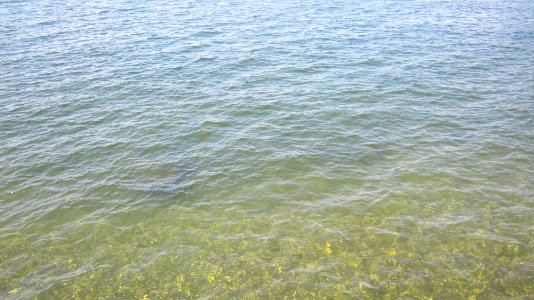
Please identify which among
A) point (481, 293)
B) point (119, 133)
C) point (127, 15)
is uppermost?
point (127, 15)

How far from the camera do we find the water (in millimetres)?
14039

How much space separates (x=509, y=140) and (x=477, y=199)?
22.9 ft

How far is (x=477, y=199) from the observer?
1738 cm

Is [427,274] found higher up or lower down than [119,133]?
lower down

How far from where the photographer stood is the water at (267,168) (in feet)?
46.1

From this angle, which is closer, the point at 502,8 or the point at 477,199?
the point at 477,199

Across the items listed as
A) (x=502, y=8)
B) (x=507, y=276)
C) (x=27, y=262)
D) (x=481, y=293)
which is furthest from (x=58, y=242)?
(x=502, y=8)

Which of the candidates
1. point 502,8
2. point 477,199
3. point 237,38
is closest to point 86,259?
point 477,199

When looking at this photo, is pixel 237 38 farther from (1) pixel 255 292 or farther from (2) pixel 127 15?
(1) pixel 255 292

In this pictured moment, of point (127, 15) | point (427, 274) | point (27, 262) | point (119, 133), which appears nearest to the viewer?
point (427, 274)

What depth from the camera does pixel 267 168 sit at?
20.4 m

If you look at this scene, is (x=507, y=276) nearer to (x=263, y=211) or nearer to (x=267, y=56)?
(x=263, y=211)

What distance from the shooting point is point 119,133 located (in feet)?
78.2

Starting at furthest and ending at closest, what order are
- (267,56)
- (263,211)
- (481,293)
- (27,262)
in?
(267,56) < (263,211) < (27,262) < (481,293)
